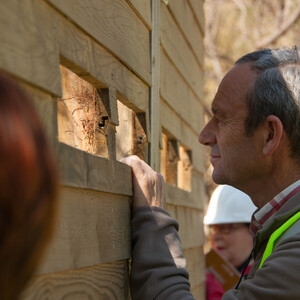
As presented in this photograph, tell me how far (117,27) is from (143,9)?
0.47 m

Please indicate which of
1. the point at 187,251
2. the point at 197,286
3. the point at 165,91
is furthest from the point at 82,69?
the point at 197,286

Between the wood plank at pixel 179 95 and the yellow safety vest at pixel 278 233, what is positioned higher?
the wood plank at pixel 179 95

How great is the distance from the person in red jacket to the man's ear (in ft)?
10.7

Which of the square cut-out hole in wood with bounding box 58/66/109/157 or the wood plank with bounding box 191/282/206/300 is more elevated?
the square cut-out hole in wood with bounding box 58/66/109/157

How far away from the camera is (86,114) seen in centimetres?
214

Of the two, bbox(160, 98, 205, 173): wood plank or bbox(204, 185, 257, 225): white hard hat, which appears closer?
bbox(160, 98, 205, 173): wood plank

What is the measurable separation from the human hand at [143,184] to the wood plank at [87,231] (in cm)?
5

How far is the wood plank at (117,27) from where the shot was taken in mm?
1718

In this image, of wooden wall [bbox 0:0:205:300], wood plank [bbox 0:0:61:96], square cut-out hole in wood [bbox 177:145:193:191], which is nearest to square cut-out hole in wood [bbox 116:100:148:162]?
wooden wall [bbox 0:0:205:300]

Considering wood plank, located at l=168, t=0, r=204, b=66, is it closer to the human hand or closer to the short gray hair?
the short gray hair

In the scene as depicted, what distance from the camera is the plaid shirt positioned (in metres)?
2.36

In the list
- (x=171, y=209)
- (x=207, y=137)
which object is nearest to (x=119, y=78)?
(x=207, y=137)

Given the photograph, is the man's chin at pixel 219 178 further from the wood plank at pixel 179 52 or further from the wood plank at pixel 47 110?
the wood plank at pixel 47 110

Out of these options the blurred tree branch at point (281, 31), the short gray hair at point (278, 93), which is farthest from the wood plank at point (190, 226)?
the blurred tree branch at point (281, 31)
